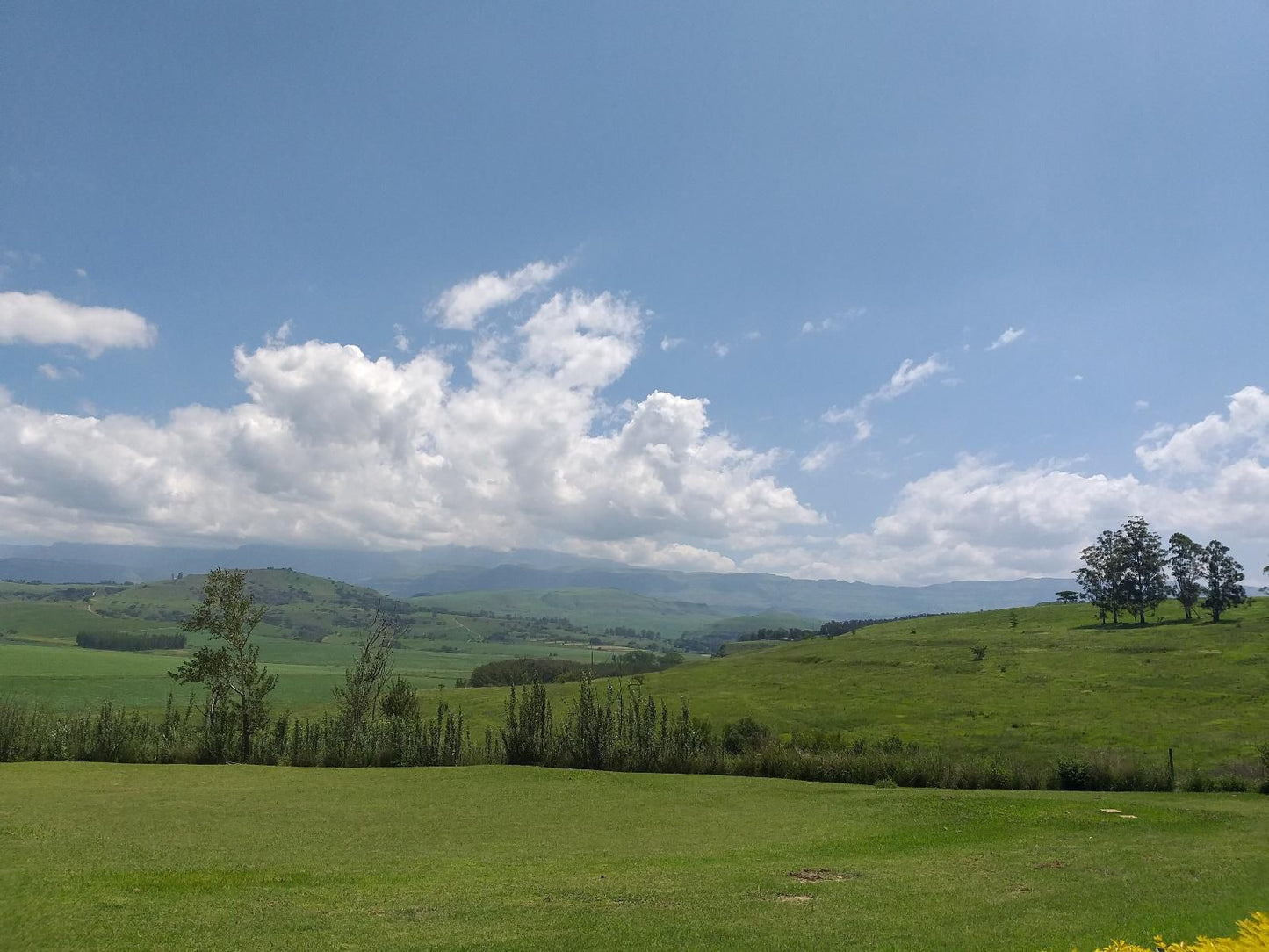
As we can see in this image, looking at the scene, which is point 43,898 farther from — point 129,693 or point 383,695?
point 129,693

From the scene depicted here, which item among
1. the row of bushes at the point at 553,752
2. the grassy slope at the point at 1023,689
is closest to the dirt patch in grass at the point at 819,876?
the row of bushes at the point at 553,752

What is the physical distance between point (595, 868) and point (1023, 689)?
2763 inches

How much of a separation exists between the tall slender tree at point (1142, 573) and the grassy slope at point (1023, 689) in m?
5.76

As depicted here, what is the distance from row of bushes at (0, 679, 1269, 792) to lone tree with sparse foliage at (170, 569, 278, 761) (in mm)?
1039

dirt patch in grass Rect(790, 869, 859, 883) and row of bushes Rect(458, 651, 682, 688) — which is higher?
dirt patch in grass Rect(790, 869, 859, 883)

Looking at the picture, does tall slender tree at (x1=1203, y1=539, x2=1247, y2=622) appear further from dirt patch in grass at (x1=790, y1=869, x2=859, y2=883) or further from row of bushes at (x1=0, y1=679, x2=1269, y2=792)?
dirt patch in grass at (x1=790, y1=869, x2=859, y2=883)

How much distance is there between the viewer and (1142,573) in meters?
119

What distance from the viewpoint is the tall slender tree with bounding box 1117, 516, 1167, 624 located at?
118 metres

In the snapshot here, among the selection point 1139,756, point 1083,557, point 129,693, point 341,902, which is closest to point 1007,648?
point 1083,557

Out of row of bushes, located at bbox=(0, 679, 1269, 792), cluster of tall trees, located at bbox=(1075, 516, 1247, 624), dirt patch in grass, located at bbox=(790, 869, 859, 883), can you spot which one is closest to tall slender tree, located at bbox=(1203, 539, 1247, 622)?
cluster of tall trees, located at bbox=(1075, 516, 1247, 624)

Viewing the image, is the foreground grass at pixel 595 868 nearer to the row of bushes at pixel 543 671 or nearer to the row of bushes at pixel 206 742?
the row of bushes at pixel 206 742

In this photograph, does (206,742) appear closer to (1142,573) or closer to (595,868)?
(595,868)

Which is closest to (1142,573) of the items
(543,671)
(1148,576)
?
(1148,576)

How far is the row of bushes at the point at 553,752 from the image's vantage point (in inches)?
1517
